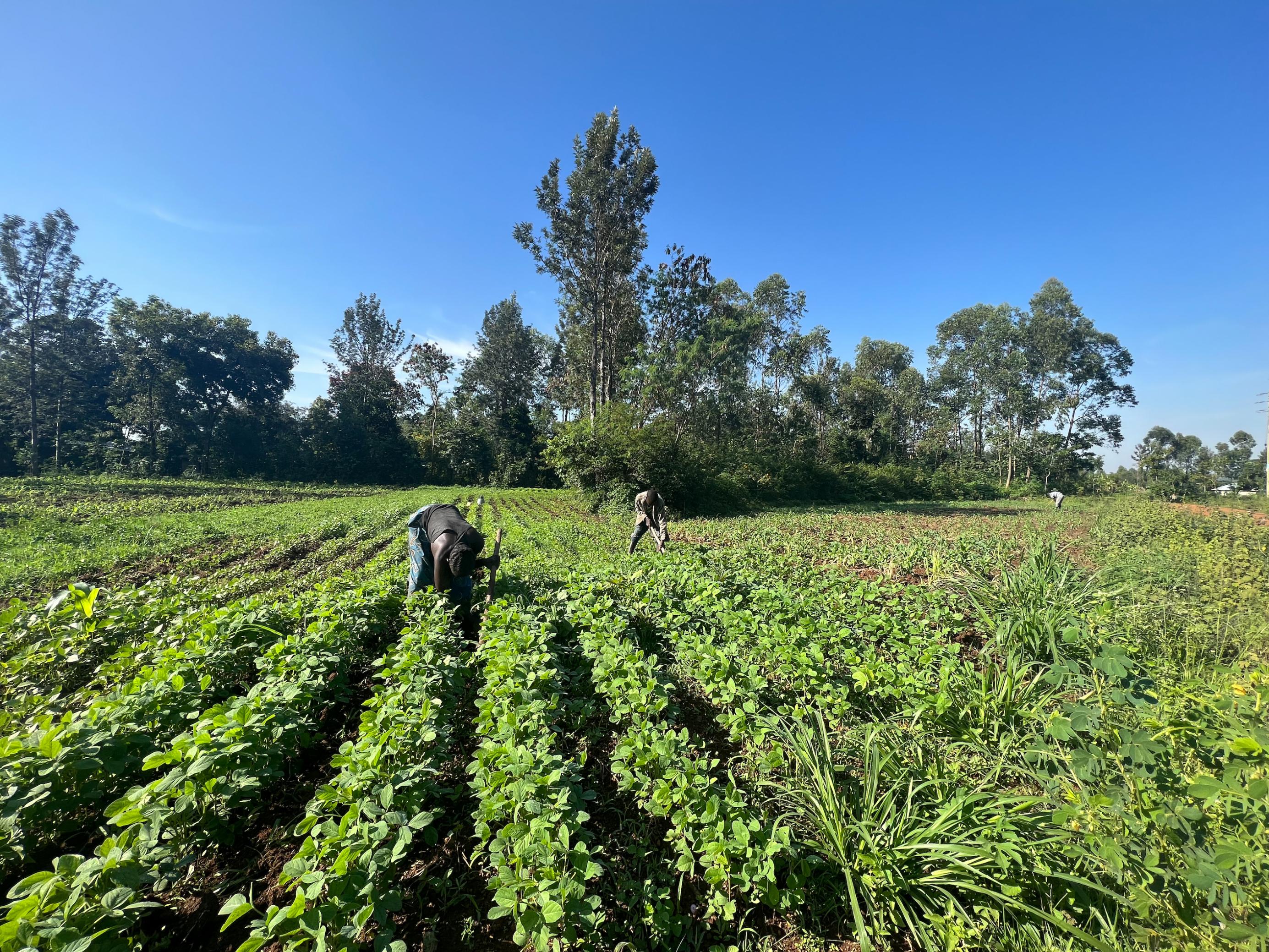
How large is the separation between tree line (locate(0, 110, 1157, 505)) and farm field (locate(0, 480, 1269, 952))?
15516 mm

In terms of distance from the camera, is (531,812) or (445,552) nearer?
(531,812)

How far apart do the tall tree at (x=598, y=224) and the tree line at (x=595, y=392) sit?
83 millimetres

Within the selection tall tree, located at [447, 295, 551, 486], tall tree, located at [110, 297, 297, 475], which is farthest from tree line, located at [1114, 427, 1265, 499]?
tall tree, located at [110, 297, 297, 475]

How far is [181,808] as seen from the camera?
2.01m

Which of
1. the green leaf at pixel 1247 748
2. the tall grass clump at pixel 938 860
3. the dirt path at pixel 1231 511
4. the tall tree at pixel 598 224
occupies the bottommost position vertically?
the tall grass clump at pixel 938 860

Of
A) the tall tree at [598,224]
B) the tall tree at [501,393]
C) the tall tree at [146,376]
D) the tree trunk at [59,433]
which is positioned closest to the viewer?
the tall tree at [598,224]

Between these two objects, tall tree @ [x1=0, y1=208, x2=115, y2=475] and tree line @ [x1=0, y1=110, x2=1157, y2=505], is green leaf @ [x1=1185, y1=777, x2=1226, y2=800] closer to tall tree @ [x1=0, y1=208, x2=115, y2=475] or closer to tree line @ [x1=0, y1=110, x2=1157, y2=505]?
tree line @ [x1=0, y1=110, x2=1157, y2=505]

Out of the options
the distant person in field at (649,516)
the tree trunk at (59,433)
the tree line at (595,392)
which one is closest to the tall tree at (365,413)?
the tree line at (595,392)

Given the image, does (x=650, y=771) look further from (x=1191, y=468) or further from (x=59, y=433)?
(x=1191, y=468)

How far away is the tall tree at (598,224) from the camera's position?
67.2ft

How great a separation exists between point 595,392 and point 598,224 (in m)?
7.60

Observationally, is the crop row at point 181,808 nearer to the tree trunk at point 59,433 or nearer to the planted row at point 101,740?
the planted row at point 101,740

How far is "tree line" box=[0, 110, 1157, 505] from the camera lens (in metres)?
21.6

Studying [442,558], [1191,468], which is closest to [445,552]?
[442,558]
